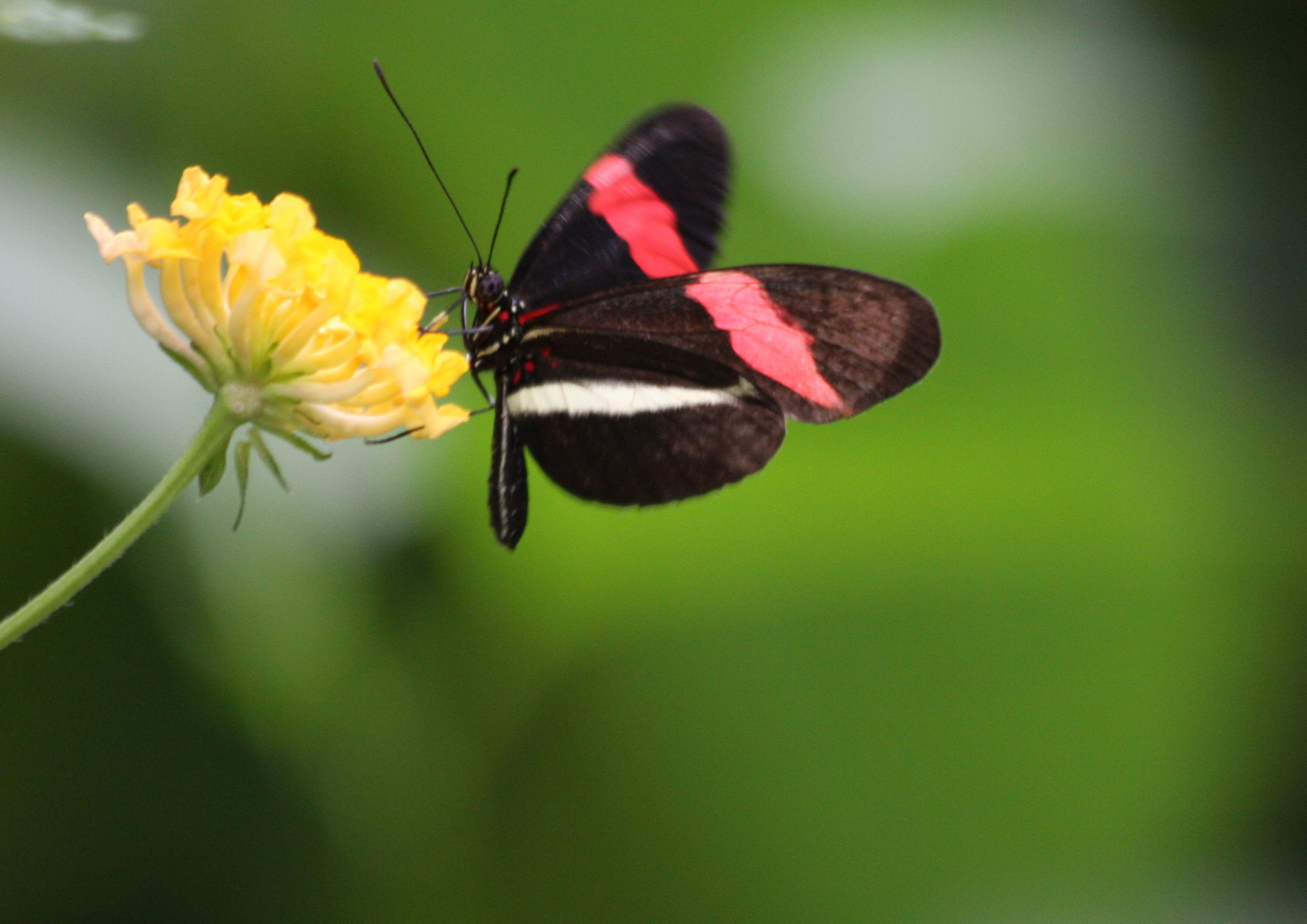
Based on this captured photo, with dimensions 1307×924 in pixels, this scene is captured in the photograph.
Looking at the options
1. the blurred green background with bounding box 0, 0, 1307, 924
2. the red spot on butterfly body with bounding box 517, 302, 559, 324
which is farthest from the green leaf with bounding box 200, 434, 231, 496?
the blurred green background with bounding box 0, 0, 1307, 924

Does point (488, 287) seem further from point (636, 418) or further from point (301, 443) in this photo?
point (301, 443)

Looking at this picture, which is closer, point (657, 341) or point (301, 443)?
point (301, 443)

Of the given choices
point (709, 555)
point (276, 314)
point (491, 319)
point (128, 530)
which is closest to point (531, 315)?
point (491, 319)

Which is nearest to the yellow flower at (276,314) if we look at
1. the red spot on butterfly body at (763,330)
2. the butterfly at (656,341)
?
the butterfly at (656,341)

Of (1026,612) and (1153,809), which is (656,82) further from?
(1153,809)

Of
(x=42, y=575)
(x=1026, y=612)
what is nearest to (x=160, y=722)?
(x=42, y=575)

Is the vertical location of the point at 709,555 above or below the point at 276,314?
below
